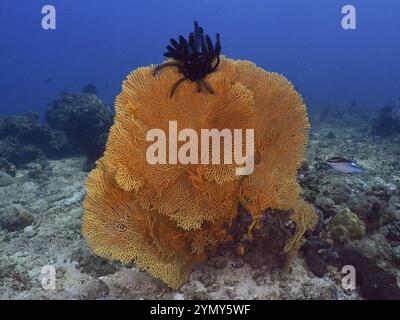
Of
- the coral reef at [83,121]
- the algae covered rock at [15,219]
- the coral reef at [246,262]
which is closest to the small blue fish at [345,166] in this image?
the coral reef at [246,262]

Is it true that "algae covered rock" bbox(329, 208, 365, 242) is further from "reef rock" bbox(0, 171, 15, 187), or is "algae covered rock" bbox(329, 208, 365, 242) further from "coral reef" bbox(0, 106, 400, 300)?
"reef rock" bbox(0, 171, 15, 187)

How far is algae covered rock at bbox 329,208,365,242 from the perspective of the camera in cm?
577

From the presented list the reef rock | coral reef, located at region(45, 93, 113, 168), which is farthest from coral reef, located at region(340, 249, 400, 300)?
coral reef, located at region(45, 93, 113, 168)

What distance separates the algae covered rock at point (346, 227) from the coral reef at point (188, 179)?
76cm

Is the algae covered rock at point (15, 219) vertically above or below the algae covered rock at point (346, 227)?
below

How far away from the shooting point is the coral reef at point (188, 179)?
185 inches

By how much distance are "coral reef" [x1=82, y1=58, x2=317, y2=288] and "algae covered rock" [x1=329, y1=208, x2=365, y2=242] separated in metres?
0.76

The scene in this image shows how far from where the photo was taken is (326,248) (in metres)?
5.59

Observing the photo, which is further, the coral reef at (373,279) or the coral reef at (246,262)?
the coral reef at (246,262)

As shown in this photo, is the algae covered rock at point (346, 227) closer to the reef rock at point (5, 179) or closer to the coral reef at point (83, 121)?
the reef rock at point (5, 179)

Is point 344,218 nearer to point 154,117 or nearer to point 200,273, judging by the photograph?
point 200,273

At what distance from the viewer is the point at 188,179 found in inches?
189
